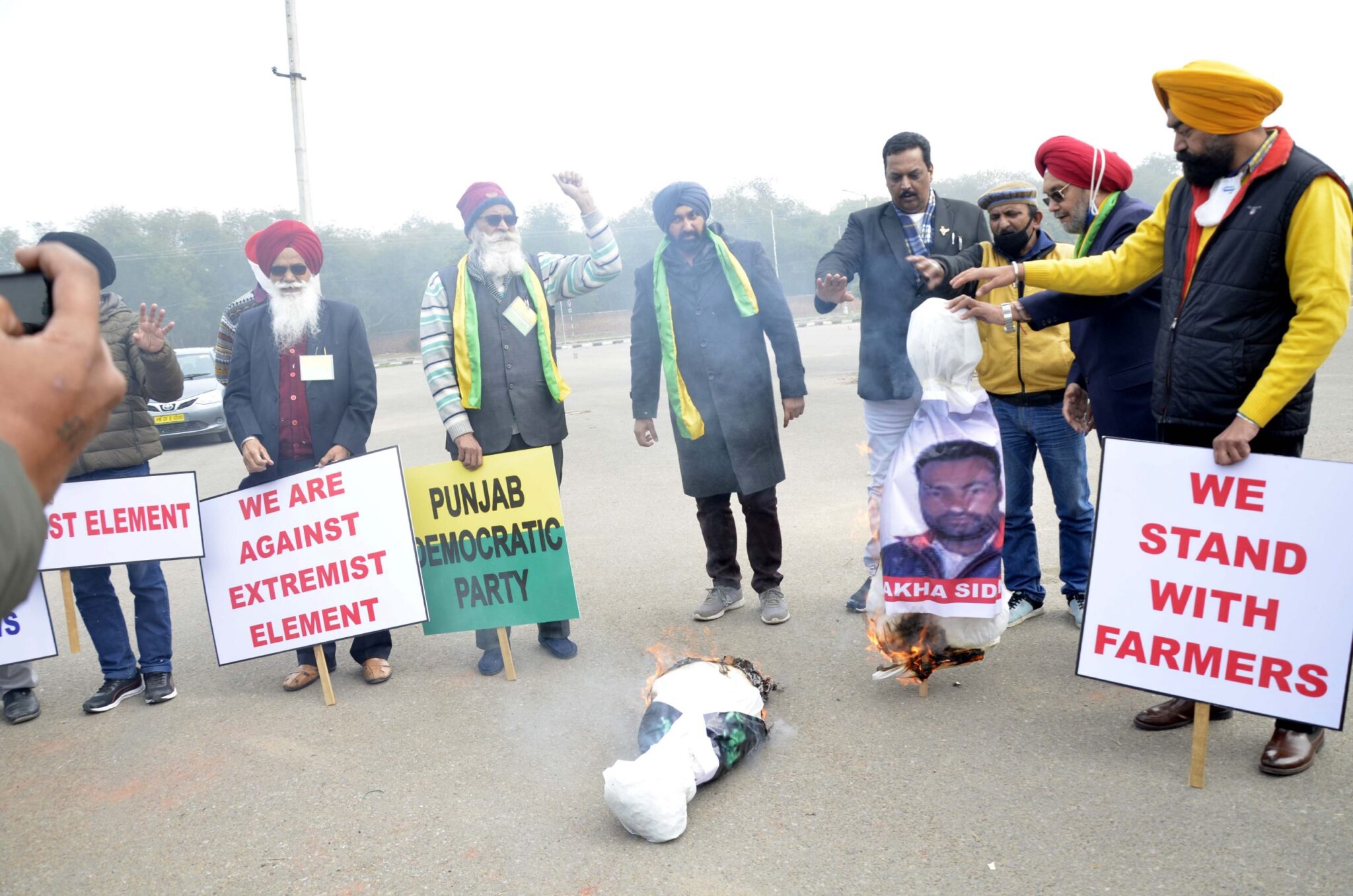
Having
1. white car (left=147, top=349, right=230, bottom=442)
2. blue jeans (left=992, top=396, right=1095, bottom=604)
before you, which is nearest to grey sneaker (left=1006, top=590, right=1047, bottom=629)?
blue jeans (left=992, top=396, right=1095, bottom=604)

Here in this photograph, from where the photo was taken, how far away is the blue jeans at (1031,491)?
4.62 m

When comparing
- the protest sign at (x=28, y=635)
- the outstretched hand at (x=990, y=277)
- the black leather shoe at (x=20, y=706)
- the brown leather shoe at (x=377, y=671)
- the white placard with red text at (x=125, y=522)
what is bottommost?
the black leather shoe at (x=20, y=706)

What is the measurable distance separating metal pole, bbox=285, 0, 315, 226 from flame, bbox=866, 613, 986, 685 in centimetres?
1862

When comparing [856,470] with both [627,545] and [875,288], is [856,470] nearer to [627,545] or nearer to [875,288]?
[627,545]

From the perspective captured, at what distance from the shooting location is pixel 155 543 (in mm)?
4691

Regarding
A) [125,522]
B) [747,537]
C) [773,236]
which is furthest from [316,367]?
[773,236]

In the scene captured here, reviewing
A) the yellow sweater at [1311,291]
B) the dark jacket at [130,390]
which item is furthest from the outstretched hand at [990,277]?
the dark jacket at [130,390]

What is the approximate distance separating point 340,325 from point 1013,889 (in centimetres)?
383

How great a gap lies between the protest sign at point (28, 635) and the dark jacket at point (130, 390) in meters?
0.67

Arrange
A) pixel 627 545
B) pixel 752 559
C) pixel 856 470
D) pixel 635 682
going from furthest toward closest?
1. pixel 856 470
2. pixel 627 545
3. pixel 752 559
4. pixel 635 682

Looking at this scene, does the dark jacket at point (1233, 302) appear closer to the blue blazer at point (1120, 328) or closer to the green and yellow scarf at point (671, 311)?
the blue blazer at point (1120, 328)

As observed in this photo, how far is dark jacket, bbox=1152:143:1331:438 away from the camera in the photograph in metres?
3.02

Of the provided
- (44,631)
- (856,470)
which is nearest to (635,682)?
(44,631)

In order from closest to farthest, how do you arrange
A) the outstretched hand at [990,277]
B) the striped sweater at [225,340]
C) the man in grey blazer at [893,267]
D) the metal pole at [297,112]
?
the outstretched hand at [990,277] → the man in grey blazer at [893,267] → the striped sweater at [225,340] → the metal pole at [297,112]
